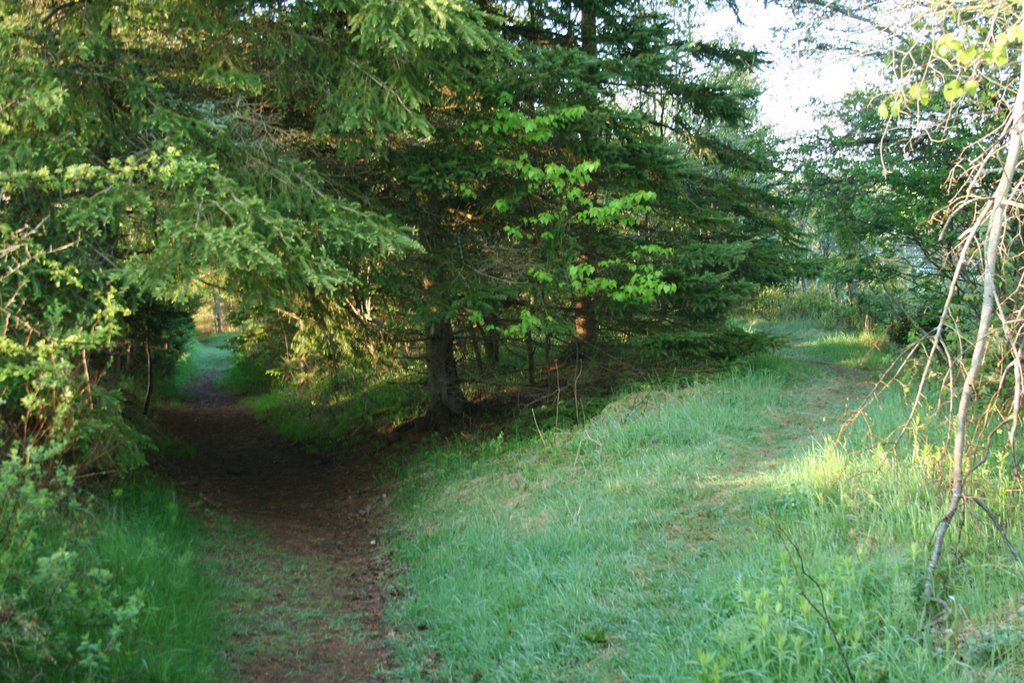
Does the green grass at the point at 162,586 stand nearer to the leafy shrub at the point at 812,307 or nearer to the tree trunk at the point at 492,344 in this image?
the tree trunk at the point at 492,344

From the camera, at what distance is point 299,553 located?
8.49 metres

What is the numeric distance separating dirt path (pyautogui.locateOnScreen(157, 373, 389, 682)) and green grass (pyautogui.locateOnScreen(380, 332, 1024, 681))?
0.36 metres

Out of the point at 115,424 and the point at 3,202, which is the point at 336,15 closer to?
the point at 3,202

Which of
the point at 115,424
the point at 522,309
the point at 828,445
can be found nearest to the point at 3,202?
the point at 115,424

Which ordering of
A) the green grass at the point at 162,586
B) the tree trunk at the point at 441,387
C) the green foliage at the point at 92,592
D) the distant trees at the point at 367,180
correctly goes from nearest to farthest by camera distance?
the green foliage at the point at 92,592 → the green grass at the point at 162,586 → the distant trees at the point at 367,180 → the tree trunk at the point at 441,387

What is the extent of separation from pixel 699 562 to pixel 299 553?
450cm

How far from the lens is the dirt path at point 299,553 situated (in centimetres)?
590

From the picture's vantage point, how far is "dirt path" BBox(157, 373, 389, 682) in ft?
19.4

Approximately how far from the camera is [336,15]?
360 inches

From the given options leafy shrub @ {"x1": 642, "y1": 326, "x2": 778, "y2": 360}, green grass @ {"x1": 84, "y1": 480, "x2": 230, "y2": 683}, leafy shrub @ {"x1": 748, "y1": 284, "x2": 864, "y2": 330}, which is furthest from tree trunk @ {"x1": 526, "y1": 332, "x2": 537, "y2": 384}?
leafy shrub @ {"x1": 748, "y1": 284, "x2": 864, "y2": 330}

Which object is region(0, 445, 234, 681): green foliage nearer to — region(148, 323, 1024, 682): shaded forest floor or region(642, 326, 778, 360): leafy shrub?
region(148, 323, 1024, 682): shaded forest floor

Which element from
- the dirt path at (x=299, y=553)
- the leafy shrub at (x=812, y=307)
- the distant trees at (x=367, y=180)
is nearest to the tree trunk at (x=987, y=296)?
the dirt path at (x=299, y=553)

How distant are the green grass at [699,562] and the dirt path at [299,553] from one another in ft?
1.20

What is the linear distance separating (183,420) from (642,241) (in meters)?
13.3
